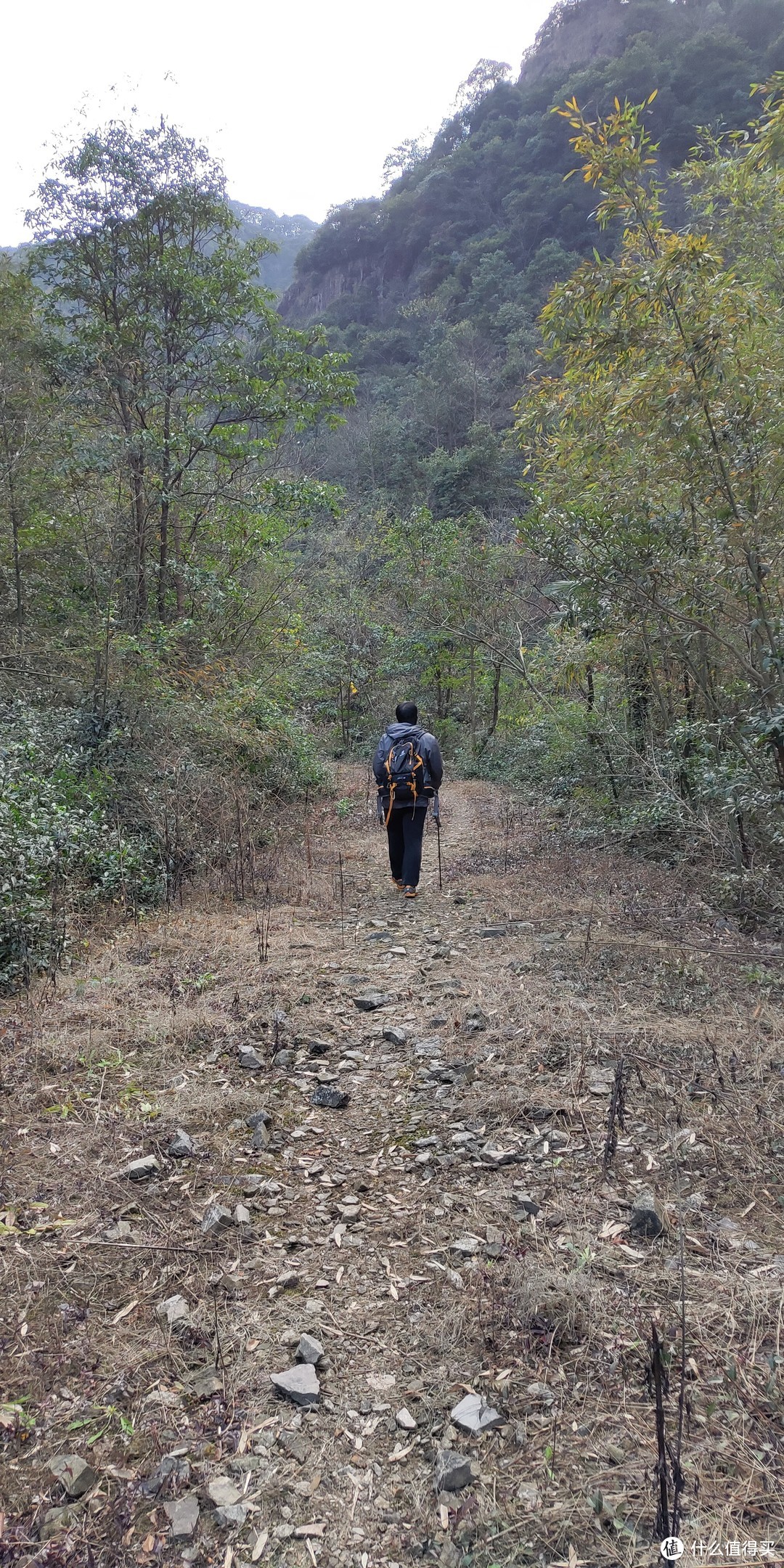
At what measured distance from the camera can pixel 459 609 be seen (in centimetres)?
1678

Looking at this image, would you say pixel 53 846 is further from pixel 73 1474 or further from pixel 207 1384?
pixel 73 1474

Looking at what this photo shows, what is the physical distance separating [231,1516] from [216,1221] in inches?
39.4

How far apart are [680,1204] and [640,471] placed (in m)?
4.83

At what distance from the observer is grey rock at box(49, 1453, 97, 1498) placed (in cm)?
186

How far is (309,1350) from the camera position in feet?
7.47

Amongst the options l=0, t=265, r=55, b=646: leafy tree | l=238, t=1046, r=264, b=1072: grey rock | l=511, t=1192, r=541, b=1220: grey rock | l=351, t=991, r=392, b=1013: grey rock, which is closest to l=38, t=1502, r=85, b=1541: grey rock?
l=511, t=1192, r=541, b=1220: grey rock

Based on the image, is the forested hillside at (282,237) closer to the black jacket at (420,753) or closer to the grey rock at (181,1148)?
the black jacket at (420,753)

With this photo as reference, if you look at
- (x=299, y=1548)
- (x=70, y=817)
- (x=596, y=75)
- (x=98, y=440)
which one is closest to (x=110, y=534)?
(x=98, y=440)

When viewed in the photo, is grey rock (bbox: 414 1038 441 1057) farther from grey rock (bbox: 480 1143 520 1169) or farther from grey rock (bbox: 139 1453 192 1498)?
grey rock (bbox: 139 1453 192 1498)

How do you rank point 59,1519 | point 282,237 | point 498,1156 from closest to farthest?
point 59,1519 → point 498,1156 → point 282,237

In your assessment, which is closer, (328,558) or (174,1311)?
(174,1311)

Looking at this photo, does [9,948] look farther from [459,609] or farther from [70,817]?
[459,609]

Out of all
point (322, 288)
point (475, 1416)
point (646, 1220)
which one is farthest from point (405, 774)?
point (322, 288)

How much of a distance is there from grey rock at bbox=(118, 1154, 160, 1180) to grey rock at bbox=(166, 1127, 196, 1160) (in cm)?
10
